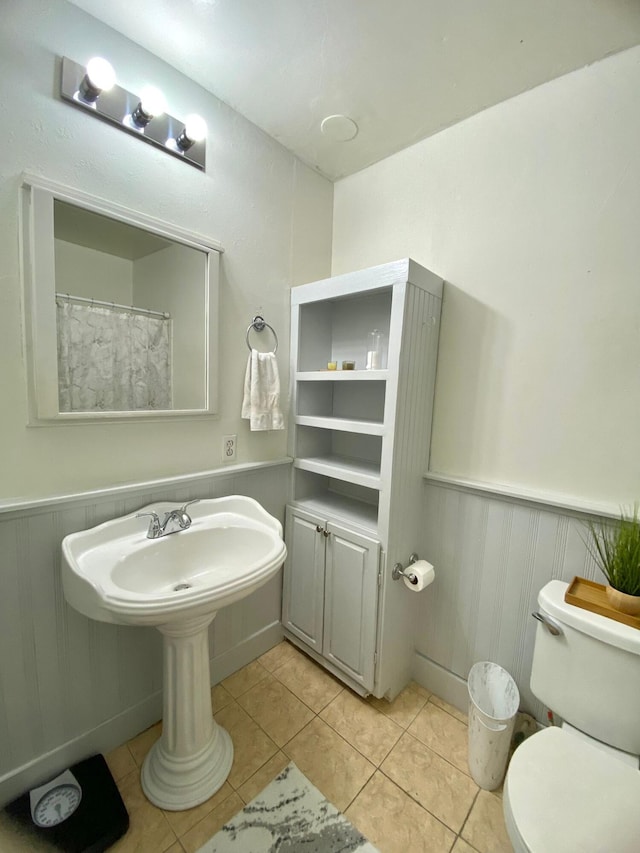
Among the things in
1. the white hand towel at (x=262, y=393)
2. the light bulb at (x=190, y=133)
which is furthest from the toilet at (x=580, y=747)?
the light bulb at (x=190, y=133)

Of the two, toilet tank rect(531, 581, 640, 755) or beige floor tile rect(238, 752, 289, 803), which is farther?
beige floor tile rect(238, 752, 289, 803)

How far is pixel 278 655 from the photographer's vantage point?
1.76m

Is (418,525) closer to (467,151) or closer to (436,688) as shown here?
(436,688)

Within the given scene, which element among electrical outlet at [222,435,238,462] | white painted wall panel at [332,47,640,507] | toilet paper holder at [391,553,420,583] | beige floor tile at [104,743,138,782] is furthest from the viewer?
electrical outlet at [222,435,238,462]

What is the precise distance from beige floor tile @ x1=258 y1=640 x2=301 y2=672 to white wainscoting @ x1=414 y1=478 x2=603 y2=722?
24.5 inches

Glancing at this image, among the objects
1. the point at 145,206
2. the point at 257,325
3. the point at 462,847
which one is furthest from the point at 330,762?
the point at 145,206

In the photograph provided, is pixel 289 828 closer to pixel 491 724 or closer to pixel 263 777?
pixel 263 777

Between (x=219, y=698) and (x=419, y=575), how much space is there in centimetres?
104

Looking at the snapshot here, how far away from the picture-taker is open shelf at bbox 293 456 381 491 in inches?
56.8

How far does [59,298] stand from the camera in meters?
1.05

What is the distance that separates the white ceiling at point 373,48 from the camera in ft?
3.26

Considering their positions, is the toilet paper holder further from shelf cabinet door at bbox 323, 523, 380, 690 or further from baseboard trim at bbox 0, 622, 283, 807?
baseboard trim at bbox 0, 622, 283, 807

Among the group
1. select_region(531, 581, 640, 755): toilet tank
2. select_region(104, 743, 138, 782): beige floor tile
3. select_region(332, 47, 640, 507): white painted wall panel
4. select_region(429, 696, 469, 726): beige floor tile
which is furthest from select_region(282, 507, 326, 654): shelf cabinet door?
select_region(531, 581, 640, 755): toilet tank

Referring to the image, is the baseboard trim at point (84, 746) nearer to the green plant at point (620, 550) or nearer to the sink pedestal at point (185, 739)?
the sink pedestal at point (185, 739)
